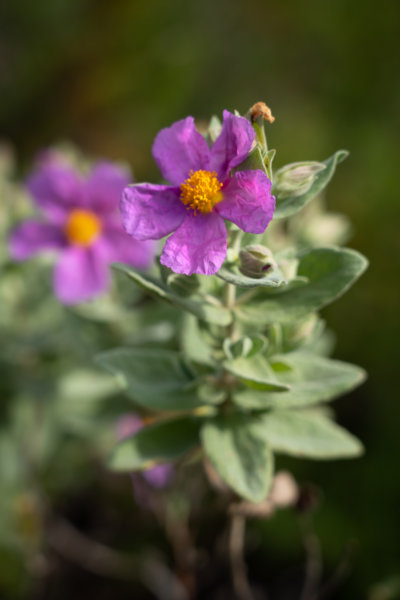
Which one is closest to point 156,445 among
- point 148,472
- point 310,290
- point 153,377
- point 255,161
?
point 153,377

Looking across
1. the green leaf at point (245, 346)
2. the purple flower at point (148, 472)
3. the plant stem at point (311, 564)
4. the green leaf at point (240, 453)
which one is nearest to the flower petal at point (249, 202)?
the green leaf at point (245, 346)

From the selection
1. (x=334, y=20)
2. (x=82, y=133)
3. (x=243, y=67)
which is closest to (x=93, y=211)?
(x=82, y=133)

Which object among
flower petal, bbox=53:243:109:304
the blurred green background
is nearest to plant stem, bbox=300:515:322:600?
the blurred green background

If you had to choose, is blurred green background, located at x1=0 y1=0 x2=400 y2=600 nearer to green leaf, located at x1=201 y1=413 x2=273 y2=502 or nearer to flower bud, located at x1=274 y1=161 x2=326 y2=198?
green leaf, located at x1=201 y1=413 x2=273 y2=502

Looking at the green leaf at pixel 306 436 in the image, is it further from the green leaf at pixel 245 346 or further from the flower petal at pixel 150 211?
the flower petal at pixel 150 211

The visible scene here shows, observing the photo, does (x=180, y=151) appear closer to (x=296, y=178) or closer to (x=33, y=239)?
(x=296, y=178)

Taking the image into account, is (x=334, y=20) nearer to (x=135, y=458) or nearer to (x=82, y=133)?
(x=82, y=133)

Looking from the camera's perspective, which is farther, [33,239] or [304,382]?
[33,239]
